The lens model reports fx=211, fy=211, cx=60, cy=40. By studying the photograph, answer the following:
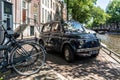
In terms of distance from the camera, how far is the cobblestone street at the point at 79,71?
6.38m

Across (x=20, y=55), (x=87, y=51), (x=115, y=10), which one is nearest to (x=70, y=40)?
(x=87, y=51)

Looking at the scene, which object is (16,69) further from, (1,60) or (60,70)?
(60,70)

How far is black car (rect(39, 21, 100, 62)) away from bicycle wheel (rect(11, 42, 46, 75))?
265 centimetres

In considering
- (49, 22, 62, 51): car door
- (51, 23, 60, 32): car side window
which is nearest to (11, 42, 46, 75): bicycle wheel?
(49, 22, 62, 51): car door

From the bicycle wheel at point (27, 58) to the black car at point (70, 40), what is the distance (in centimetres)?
265

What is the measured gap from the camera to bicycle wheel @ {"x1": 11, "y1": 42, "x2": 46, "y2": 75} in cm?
562

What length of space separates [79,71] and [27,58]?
2282 millimetres

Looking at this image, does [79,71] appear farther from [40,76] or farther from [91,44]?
[91,44]

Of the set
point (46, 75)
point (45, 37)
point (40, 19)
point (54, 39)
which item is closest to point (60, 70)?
point (46, 75)

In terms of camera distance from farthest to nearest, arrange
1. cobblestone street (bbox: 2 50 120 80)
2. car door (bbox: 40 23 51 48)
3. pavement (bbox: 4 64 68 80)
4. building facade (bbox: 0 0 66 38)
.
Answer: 1. building facade (bbox: 0 0 66 38)
2. car door (bbox: 40 23 51 48)
3. cobblestone street (bbox: 2 50 120 80)
4. pavement (bbox: 4 64 68 80)

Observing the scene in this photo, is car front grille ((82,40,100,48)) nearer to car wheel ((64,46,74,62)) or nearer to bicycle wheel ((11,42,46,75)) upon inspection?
car wheel ((64,46,74,62))

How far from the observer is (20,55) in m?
5.70

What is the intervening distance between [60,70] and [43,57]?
152 cm

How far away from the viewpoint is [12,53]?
5.49m
